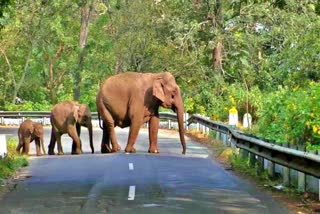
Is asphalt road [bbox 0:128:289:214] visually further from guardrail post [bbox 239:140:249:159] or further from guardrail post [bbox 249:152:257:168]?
guardrail post [bbox 249:152:257:168]

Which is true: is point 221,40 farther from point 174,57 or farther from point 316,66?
point 316,66

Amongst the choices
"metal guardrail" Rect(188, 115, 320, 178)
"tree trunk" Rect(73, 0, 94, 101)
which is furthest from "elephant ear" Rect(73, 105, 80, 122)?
"tree trunk" Rect(73, 0, 94, 101)

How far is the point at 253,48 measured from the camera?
45656 millimetres

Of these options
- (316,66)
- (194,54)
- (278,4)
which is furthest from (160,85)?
(194,54)

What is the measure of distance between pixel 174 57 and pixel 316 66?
2157 centimetres

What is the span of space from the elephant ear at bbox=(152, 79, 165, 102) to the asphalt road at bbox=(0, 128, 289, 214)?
3827 millimetres

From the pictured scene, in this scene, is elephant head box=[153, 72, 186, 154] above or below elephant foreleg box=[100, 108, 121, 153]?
above

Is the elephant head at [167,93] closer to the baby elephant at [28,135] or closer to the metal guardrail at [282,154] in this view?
the baby elephant at [28,135]

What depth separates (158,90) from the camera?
1030 inches

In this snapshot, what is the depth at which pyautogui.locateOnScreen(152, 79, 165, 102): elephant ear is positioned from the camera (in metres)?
26.1

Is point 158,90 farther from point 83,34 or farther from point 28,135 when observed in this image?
point 83,34

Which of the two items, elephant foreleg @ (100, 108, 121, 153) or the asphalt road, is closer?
the asphalt road

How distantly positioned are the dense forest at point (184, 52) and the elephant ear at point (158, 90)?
344 cm

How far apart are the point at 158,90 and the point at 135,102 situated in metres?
1.17
